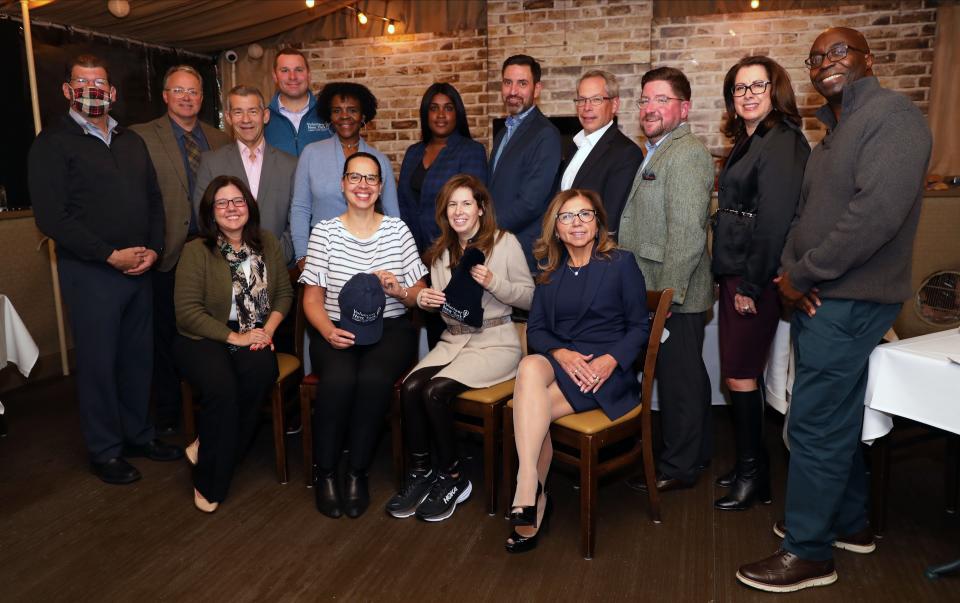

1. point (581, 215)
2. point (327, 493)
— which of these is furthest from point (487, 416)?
point (581, 215)

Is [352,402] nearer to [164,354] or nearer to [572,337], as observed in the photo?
[572,337]

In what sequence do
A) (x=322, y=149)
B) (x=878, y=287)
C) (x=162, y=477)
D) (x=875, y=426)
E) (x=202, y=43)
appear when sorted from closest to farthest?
(x=878, y=287) → (x=875, y=426) → (x=162, y=477) → (x=322, y=149) → (x=202, y=43)

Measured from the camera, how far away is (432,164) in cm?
340

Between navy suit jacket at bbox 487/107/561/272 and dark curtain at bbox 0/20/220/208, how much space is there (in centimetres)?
227

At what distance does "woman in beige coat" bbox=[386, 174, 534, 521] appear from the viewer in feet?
8.71

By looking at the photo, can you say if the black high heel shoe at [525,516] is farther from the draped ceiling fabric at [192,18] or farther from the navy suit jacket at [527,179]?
the draped ceiling fabric at [192,18]

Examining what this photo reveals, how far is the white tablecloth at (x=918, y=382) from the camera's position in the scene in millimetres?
1963

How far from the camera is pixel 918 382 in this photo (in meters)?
2.02

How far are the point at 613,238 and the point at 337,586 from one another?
157 cm

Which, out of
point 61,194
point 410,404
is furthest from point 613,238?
point 61,194

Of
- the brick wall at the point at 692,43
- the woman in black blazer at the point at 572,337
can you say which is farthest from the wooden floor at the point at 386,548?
the brick wall at the point at 692,43

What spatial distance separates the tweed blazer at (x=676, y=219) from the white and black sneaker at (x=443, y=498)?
102 cm

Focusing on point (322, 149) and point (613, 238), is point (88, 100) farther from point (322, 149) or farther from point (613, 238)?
point (613, 238)

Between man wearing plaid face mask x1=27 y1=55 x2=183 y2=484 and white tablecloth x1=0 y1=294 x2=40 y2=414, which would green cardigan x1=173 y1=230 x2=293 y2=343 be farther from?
white tablecloth x1=0 y1=294 x2=40 y2=414
